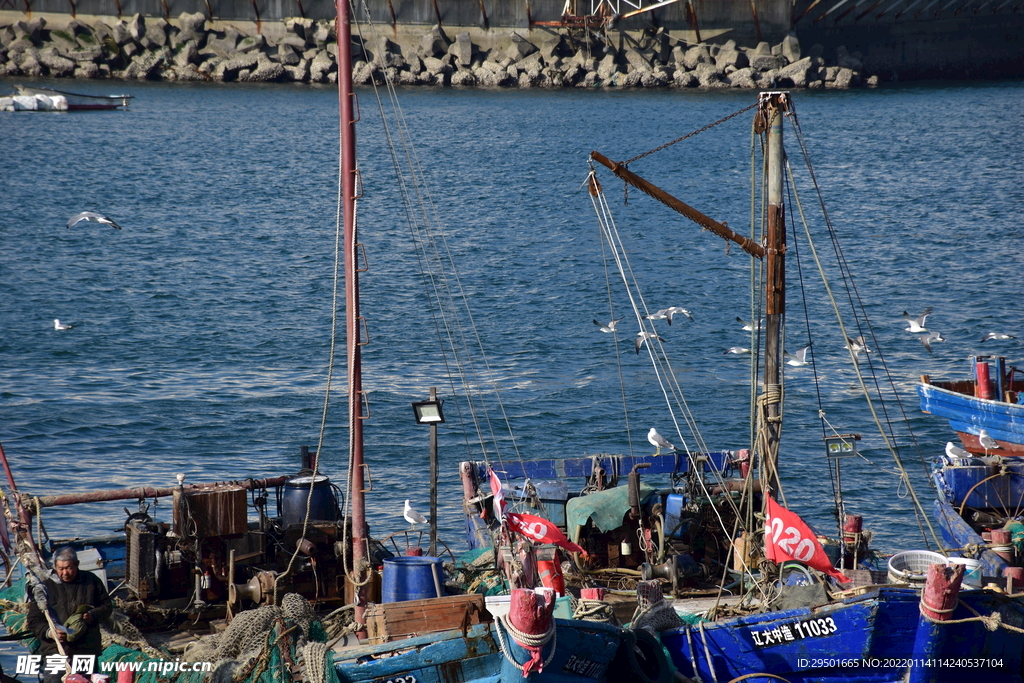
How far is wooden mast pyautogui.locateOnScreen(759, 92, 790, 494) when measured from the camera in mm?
17422

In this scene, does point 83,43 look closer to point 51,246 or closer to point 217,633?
point 51,246

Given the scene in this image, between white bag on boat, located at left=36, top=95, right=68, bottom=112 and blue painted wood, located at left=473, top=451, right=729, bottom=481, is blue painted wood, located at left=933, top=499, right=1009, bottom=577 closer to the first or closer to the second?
blue painted wood, located at left=473, top=451, right=729, bottom=481

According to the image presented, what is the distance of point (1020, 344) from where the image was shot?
38.7 m

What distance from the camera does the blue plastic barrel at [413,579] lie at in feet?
47.2

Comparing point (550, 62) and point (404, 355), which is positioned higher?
point (550, 62)

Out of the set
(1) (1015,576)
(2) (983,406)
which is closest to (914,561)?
(1) (1015,576)

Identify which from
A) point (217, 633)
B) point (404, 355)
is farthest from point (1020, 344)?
point (217, 633)

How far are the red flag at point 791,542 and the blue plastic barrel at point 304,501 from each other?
6626 mm

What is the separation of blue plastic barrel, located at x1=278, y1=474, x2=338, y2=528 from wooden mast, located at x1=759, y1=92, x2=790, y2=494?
6558 mm

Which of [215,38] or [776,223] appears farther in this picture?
[215,38]

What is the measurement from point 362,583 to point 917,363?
2674 centimetres

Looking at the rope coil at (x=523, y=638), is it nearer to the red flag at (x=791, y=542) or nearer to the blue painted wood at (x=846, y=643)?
the blue painted wood at (x=846, y=643)

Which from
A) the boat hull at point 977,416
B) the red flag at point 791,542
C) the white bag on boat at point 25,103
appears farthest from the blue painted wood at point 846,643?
the white bag on boat at point 25,103

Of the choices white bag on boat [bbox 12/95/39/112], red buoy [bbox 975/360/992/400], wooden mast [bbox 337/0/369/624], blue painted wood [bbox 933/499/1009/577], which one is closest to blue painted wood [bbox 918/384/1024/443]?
red buoy [bbox 975/360/992/400]
